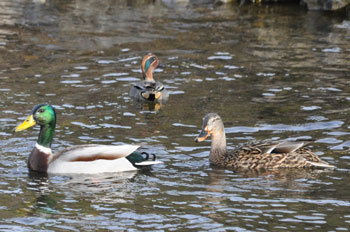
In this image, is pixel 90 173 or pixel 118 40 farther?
pixel 118 40

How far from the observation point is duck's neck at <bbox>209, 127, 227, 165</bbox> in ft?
41.6

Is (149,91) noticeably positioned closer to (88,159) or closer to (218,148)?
(218,148)

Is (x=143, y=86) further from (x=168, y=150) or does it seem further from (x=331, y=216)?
(x=331, y=216)

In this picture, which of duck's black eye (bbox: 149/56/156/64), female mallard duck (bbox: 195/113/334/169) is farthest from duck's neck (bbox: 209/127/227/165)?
duck's black eye (bbox: 149/56/156/64)

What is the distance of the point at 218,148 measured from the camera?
12805mm

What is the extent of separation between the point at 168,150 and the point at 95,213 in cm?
306

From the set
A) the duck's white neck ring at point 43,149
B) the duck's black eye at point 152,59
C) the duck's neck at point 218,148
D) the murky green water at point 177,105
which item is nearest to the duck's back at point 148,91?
the murky green water at point 177,105

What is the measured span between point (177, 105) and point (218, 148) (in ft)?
12.1

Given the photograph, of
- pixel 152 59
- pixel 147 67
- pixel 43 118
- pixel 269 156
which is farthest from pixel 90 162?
pixel 152 59

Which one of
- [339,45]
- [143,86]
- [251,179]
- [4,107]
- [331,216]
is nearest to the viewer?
[331,216]

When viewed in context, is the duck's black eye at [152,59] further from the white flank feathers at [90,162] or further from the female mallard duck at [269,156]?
the white flank feathers at [90,162]

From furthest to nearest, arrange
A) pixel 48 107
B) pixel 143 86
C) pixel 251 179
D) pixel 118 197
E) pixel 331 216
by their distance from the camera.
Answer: pixel 143 86, pixel 48 107, pixel 251 179, pixel 118 197, pixel 331 216

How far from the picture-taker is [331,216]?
10.0 meters

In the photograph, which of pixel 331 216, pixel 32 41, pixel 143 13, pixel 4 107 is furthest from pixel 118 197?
pixel 143 13
